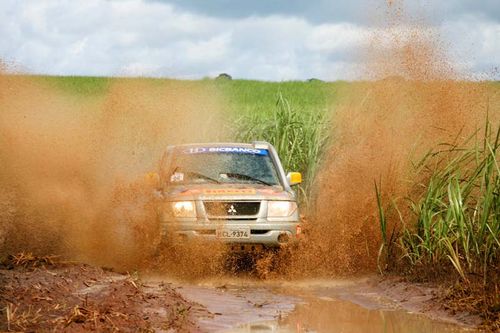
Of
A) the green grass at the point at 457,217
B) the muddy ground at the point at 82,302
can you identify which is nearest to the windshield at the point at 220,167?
the green grass at the point at 457,217

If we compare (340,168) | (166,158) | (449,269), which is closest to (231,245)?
(166,158)

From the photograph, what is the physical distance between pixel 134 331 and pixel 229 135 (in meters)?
12.7

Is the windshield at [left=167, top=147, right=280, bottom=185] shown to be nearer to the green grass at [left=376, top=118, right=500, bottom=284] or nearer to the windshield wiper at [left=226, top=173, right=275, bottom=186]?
the windshield wiper at [left=226, top=173, right=275, bottom=186]

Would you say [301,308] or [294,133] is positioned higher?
[294,133]

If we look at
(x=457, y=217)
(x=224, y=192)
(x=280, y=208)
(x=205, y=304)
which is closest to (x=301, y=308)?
(x=205, y=304)

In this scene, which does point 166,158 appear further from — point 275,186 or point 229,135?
point 229,135

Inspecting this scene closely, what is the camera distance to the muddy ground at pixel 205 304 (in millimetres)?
8320

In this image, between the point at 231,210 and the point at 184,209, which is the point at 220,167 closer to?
the point at 231,210

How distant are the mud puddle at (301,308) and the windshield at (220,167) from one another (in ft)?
4.95

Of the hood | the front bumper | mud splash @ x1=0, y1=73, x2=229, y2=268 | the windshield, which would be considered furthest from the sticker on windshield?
the front bumper

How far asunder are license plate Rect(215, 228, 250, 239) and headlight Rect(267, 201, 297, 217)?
0.43m

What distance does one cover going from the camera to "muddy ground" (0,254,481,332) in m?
8.32

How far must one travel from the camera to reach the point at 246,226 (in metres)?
12.6

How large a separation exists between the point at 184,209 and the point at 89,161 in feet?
14.5
